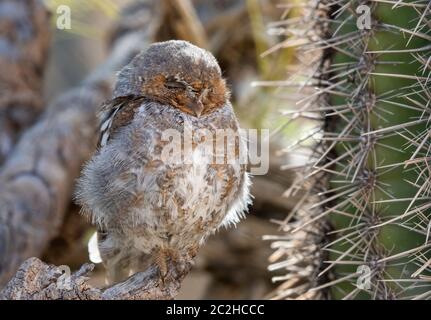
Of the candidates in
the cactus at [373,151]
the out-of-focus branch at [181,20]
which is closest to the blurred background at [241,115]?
the out-of-focus branch at [181,20]

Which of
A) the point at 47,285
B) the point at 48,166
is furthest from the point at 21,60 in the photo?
the point at 47,285

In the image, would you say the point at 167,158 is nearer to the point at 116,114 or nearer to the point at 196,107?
the point at 196,107

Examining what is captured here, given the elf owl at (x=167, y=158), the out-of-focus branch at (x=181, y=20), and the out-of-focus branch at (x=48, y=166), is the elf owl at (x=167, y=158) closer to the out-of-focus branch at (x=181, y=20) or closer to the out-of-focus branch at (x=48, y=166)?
the out-of-focus branch at (x=48, y=166)

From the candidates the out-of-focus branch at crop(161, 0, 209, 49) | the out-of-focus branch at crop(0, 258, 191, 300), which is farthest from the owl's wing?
the out-of-focus branch at crop(161, 0, 209, 49)

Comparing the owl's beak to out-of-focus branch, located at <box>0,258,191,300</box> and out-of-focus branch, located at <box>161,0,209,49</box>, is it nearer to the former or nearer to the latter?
out-of-focus branch, located at <box>0,258,191,300</box>

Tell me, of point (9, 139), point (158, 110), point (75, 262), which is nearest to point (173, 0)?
point (9, 139)
